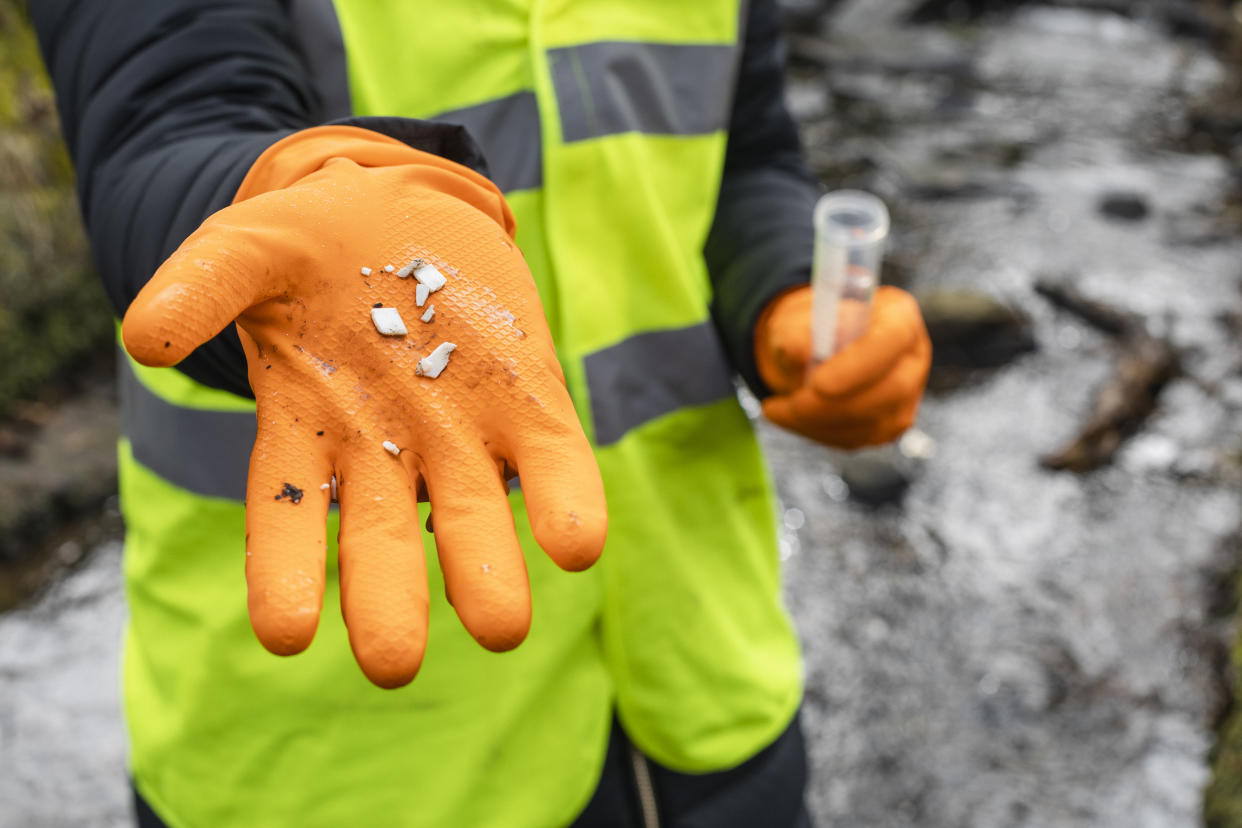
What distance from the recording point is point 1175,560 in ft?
9.37

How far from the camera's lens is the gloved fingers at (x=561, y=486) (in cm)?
65

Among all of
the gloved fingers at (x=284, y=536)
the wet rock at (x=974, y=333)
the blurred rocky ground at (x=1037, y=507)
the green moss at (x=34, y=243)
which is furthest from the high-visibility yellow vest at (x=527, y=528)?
the wet rock at (x=974, y=333)

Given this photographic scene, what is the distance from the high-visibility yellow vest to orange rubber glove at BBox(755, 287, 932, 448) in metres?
0.15

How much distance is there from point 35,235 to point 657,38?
3116 mm

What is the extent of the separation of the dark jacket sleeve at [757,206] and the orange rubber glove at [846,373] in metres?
0.03

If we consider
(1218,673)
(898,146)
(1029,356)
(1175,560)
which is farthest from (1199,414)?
(898,146)

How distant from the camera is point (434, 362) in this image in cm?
71

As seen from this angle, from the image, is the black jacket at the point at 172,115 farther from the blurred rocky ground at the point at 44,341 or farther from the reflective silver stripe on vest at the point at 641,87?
the blurred rocky ground at the point at 44,341

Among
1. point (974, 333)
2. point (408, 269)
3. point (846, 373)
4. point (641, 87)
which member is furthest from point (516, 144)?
point (974, 333)

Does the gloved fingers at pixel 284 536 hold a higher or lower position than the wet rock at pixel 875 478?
higher

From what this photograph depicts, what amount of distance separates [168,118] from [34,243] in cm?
Answer: 303

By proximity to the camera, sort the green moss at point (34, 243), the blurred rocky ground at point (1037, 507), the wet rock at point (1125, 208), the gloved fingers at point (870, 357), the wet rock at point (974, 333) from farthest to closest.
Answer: the wet rock at point (1125, 208), the wet rock at point (974, 333), the green moss at point (34, 243), the blurred rocky ground at point (1037, 507), the gloved fingers at point (870, 357)

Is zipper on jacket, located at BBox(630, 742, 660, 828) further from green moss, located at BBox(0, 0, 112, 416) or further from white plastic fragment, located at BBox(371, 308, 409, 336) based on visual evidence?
green moss, located at BBox(0, 0, 112, 416)

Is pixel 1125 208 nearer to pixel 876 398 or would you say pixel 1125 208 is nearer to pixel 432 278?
pixel 876 398
